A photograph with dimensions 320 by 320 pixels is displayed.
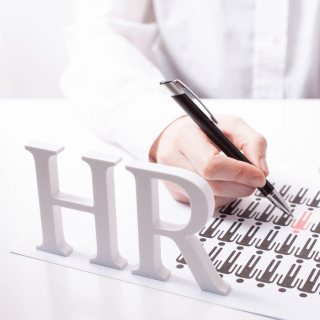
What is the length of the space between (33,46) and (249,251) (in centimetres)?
173

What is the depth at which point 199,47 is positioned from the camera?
1132 millimetres

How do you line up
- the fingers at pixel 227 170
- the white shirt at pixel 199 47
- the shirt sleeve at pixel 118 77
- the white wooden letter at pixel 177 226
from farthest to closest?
the white shirt at pixel 199 47, the shirt sleeve at pixel 118 77, the fingers at pixel 227 170, the white wooden letter at pixel 177 226

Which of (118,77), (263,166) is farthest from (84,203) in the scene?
(118,77)

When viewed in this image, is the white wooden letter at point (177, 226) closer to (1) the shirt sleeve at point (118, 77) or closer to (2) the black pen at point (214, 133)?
(2) the black pen at point (214, 133)

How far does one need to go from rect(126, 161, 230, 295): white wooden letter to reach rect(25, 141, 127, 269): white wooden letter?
3 cm

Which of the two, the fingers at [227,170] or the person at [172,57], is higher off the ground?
the person at [172,57]

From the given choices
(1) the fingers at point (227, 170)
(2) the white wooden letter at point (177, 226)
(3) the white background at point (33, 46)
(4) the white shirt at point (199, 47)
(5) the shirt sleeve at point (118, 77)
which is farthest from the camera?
(3) the white background at point (33, 46)

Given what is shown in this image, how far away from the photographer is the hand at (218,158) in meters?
0.47

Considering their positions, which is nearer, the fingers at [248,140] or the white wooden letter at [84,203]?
the white wooden letter at [84,203]

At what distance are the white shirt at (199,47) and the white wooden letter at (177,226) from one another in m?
0.48

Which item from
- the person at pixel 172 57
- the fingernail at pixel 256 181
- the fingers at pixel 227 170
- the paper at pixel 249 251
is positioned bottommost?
the paper at pixel 249 251

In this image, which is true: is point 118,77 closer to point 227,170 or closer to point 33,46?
point 227,170

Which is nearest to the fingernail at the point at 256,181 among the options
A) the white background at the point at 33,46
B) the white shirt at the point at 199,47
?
the white shirt at the point at 199,47

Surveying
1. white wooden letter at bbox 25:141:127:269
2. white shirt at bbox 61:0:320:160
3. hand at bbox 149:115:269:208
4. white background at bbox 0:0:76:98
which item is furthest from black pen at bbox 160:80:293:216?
white background at bbox 0:0:76:98
